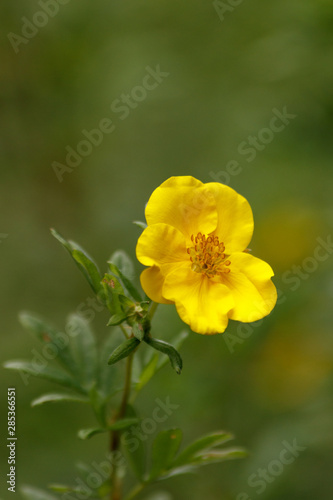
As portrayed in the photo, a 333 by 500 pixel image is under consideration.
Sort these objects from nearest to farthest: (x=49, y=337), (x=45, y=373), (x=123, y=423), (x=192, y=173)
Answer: (x=123, y=423)
(x=45, y=373)
(x=49, y=337)
(x=192, y=173)

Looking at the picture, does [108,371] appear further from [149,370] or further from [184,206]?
[184,206]

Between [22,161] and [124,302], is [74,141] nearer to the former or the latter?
[22,161]

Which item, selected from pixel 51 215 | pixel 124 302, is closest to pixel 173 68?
pixel 51 215

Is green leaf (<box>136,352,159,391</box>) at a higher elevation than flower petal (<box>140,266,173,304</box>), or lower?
lower

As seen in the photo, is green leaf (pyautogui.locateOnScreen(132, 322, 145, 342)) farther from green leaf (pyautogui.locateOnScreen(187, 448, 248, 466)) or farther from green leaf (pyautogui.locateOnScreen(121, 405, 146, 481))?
green leaf (pyautogui.locateOnScreen(187, 448, 248, 466))

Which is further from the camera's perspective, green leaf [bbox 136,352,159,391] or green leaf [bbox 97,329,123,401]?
green leaf [bbox 97,329,123,401]

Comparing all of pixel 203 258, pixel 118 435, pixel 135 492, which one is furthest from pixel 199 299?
pixel 135 492

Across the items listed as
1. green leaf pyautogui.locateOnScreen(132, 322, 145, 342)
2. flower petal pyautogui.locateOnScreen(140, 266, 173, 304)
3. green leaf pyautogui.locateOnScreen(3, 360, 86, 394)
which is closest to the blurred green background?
green leaf pyautogui.locateOnScreen(3, 360, 86, 394)
